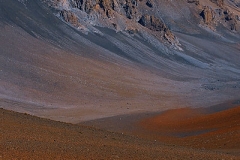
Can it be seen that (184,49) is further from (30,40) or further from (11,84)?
(11,84)

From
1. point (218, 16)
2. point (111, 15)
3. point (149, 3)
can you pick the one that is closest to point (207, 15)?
point (218, 16)

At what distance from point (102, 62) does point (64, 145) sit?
49005mm

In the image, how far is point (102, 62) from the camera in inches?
2547

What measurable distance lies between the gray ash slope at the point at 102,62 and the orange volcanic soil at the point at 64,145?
56.4 ft

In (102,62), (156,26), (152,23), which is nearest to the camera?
(102,62)

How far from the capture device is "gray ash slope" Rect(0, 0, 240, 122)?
146ft

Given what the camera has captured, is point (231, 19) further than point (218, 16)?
Yes

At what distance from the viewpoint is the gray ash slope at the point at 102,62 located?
4453cm

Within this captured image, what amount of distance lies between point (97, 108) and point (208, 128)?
512 inches

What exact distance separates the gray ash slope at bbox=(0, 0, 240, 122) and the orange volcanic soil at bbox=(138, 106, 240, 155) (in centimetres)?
409

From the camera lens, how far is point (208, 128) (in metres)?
31.3

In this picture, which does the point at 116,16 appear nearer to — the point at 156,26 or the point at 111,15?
the point at 111,15

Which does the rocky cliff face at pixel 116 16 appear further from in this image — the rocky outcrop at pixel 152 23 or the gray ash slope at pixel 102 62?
the gray ash slope at pixel 102 62

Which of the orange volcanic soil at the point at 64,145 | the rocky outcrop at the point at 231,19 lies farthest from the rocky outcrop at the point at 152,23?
the orange volcanic soil at the point at 64,145
